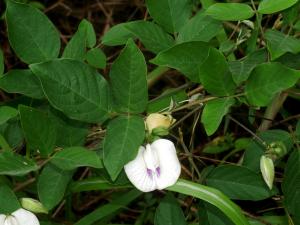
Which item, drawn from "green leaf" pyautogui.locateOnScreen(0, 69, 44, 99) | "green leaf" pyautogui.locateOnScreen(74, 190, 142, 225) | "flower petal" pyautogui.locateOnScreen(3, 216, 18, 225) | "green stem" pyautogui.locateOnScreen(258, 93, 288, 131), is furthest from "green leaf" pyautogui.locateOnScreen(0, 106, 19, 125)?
"green stem" pyautogui.locateOnScreen(258, 93, 288, 131)

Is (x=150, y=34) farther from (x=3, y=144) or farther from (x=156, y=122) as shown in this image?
(x=3, y=144)

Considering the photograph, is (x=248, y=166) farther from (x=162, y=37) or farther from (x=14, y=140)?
(x=14, y=140)

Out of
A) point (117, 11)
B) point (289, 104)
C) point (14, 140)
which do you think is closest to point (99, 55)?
point (14, 140)

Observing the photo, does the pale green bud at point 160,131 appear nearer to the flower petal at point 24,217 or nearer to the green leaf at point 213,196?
the green leaf at point 213,196

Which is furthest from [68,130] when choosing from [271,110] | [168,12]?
[271,110]

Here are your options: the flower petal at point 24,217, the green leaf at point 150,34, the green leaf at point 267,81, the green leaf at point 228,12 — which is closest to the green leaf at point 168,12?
the green leaf at point 150,34

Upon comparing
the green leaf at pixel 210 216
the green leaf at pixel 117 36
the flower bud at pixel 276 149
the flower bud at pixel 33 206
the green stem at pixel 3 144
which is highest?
the green leaf at pixel 117 36
